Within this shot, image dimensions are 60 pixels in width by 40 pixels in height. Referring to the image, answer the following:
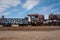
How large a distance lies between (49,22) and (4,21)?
10.8 meters

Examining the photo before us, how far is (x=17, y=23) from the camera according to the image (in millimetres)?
32031

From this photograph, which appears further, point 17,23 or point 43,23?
point 17,23

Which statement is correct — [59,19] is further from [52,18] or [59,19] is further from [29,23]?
[29,23]

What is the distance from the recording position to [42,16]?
29.2 m

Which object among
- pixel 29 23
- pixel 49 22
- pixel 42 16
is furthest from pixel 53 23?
pixel 29 23

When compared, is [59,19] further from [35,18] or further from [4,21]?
[4,21]

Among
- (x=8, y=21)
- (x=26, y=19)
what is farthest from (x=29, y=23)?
(x=8, y=21)

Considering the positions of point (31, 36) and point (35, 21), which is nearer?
point (31, 36)

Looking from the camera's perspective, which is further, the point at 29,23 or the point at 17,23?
the point at 17,23

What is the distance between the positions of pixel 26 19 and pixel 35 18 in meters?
2.17

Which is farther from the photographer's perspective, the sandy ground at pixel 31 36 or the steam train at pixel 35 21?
the steam train at pixel 35 21

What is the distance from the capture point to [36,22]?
29188 millimetres

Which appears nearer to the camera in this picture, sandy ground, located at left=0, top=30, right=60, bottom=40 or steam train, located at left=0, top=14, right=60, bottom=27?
sandy ground, located at left=0, top=30, right=60, bottom=40

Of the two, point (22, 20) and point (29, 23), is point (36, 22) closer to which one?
point (29, 23)
